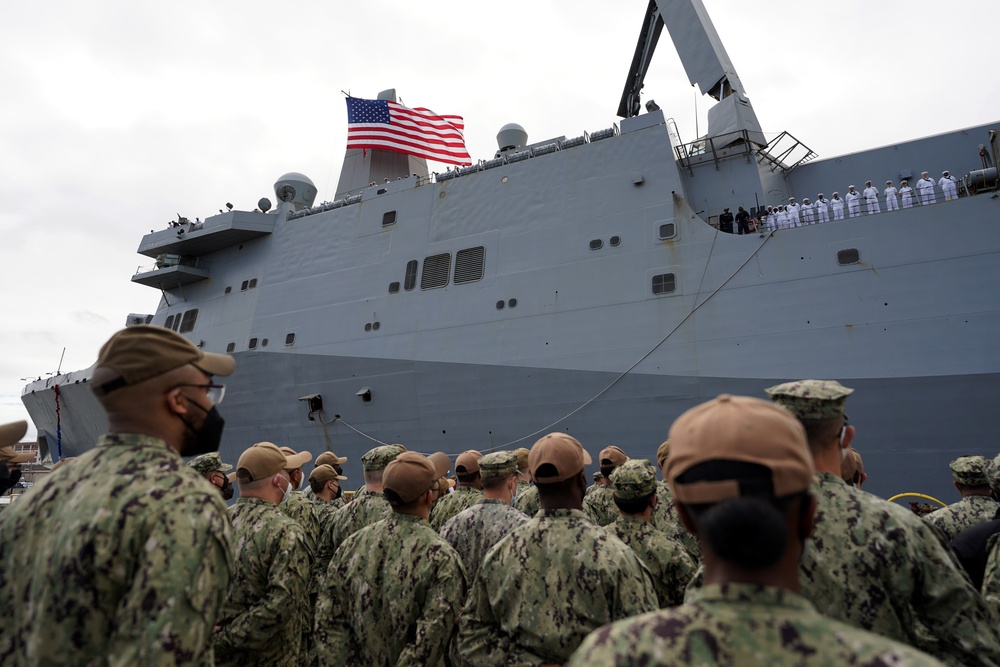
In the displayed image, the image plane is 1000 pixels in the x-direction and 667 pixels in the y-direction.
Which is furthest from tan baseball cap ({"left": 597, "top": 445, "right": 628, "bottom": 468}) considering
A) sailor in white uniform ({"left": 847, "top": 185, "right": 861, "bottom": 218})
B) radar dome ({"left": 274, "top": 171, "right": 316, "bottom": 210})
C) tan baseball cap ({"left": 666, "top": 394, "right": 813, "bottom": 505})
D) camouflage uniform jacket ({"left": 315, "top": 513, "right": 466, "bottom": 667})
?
radar dome ({"left": 274, "top": 171, "right": 316, "bottom": 210})

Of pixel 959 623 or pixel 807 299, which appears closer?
pixel 959 623

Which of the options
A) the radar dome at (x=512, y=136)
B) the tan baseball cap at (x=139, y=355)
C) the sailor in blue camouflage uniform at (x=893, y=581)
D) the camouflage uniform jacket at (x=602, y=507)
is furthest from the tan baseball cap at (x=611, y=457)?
the radar dome at (x=512, y=136)

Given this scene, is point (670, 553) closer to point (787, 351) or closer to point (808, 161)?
point (787, 351)

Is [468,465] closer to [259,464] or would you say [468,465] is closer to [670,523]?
[670,523]

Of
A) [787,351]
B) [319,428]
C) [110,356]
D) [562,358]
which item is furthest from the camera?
[319,428]

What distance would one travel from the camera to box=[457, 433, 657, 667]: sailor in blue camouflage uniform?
8.25ft

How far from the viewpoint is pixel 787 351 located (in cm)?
1064

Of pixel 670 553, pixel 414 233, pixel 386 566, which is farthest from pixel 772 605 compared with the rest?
pixel 414 233

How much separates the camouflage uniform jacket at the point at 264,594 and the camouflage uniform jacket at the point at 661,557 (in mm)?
1879

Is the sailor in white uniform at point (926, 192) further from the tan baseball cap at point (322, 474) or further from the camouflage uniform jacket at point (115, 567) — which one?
the camouflage uniform jacket at point (115, 567)

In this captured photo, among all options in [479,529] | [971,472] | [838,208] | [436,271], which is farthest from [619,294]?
[479,529]

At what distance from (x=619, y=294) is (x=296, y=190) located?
37.3 ft

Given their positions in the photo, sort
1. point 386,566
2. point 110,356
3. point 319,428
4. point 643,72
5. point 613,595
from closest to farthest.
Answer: point 110,356 → point 613,595 → point 386,566 → point 319,428 → point 643,72

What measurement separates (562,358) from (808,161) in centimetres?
720
